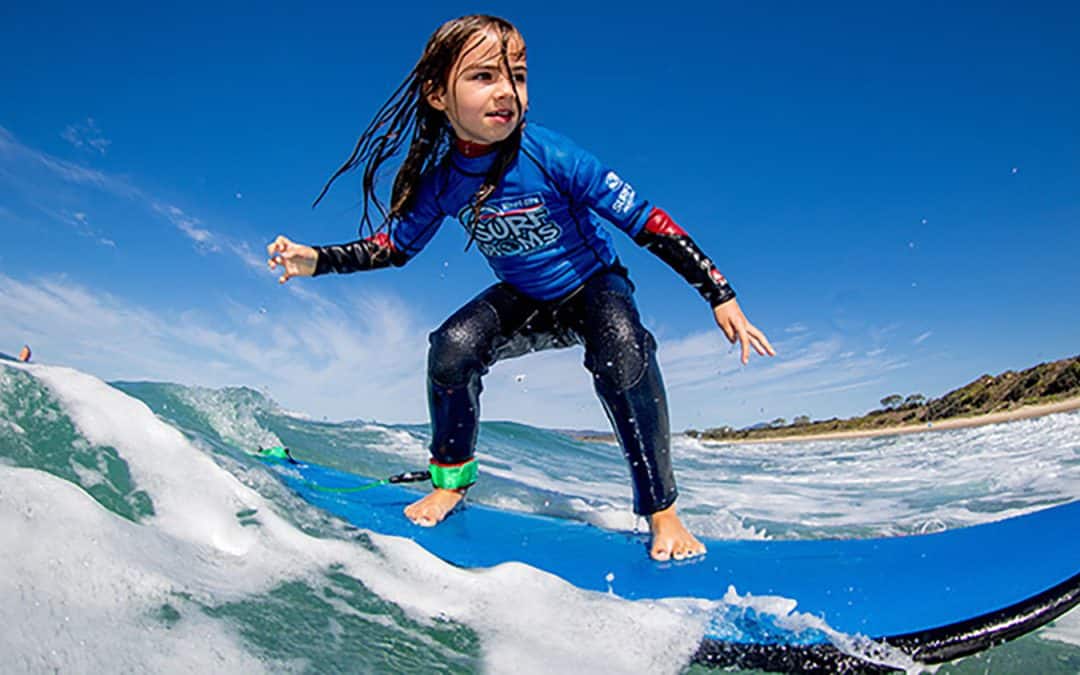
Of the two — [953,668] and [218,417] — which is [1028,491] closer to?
[953,668]

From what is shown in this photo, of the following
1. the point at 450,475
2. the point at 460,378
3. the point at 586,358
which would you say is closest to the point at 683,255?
the point at 586,358

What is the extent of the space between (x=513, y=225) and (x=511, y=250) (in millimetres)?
117

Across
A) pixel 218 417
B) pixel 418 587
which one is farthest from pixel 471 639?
pixel 218 417

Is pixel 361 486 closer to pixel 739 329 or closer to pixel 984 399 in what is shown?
pixel 739 329

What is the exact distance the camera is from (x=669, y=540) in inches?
84.6

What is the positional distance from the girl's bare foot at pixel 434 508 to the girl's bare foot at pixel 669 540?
2.58 ft

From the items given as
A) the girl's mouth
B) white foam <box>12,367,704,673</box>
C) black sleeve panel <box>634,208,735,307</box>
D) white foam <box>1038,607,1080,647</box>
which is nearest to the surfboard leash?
white foam <box>12,367,704,673</box>

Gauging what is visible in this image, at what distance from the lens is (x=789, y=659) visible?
54.7 inches

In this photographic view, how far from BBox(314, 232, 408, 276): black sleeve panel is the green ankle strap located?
858 mm

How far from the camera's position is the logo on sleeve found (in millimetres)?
2410

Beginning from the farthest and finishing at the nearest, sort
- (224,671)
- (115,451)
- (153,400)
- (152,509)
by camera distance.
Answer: (153,400) → (115,451) → (152,509) → (224,671)

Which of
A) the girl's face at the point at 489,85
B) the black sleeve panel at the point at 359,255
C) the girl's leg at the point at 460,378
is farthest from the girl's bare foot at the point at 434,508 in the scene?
the girl's face at the point at 489,85

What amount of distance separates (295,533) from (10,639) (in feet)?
3.08

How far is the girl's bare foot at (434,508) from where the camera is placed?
2.45 meters
